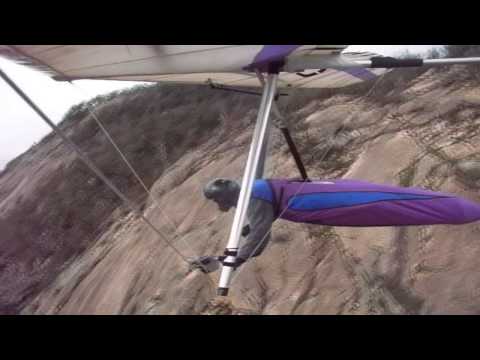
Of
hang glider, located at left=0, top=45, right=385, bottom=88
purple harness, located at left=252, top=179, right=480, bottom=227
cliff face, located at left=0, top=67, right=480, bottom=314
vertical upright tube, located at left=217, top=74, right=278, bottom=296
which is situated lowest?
cliff face, located at left=0, top=67, right=480, bottom=314

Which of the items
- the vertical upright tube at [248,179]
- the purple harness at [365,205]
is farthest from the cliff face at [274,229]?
the vertical upright tube at [248,179]

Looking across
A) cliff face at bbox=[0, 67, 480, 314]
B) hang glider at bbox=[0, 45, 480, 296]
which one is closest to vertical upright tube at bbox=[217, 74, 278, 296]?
hang glider at bbox=[0, 45, 480, 296]

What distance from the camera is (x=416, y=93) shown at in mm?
5922

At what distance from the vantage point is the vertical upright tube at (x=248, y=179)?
2.05 metres

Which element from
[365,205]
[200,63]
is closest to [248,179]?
[200,63]

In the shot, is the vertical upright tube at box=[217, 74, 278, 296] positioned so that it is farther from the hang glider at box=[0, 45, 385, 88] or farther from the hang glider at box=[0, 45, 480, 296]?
the hang glider at box=[0, 45, 385, 88]

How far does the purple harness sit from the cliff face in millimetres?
737

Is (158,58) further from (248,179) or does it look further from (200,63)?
(248,179)

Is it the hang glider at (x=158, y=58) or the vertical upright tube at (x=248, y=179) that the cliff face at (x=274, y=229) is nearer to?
the vertical upright tube at (x=248, y=179)

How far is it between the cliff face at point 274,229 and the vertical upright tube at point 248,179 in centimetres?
150

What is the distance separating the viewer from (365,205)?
101 inches

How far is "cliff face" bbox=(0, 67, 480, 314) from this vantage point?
10.9ft

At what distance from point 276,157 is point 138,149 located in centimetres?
461

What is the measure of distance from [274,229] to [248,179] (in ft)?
6.85
